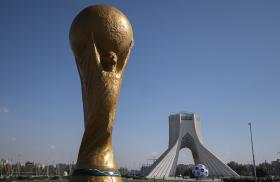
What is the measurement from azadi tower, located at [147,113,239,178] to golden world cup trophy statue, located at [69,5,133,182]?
41792 millimetres

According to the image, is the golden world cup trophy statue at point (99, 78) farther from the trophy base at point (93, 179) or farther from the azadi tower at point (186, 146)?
the azadi tower at point (186, 146)

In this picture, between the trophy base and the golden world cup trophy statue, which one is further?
the golden world cup trophy statue

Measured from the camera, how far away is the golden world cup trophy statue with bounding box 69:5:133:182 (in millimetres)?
7000

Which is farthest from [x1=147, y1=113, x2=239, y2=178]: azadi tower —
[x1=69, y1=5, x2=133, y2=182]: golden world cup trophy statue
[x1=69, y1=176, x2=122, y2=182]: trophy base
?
[x1=69, y1=176, x2=122, y2=182]: trophy base

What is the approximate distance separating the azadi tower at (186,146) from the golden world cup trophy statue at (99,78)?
41.8 metres

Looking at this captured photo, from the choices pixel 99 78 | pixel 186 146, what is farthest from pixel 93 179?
pixel 186 146

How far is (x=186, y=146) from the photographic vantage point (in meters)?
59.6

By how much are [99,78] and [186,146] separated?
5436 centimetres

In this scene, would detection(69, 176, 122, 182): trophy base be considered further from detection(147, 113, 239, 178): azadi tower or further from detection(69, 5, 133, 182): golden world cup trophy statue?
detection(147, 113, 239, 178): azadi tower

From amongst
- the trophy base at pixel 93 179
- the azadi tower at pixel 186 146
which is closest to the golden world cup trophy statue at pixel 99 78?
the trophy base at pixel 93 179

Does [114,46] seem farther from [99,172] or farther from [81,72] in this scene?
[99,172]

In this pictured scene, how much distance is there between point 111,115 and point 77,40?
197 centimetres

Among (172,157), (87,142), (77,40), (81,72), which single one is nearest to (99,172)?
(87,142)

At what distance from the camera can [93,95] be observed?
7082 millimetres
